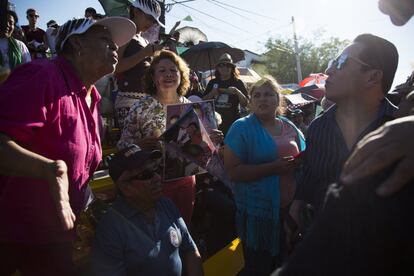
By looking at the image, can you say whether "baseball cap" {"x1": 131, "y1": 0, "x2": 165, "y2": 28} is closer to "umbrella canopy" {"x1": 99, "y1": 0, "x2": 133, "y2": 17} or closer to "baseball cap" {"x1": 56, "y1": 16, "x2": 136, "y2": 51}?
"umbrella canopy" {"x1": 99, "y1": 0, "x2": 133, "y2": 17}

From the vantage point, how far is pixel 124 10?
405 centimetres

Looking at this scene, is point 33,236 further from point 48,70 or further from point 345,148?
point 345,148

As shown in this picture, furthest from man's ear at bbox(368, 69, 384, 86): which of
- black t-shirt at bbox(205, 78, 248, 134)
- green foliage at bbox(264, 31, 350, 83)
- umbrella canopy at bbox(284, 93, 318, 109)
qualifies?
green foliage at bbox(264, 31, 350, 83)

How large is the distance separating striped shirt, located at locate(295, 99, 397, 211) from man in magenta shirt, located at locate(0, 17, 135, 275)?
4.25ft

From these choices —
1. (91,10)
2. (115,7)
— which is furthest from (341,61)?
(91,10)

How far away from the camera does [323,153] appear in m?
2.10

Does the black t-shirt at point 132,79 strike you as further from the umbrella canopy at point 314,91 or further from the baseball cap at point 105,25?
the umbrella canopy at point 314,91

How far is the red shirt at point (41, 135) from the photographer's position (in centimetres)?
139

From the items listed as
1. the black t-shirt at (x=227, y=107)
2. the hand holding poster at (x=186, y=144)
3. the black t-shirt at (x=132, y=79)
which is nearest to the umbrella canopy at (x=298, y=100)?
the black t-shirt at (x=227, y=107)

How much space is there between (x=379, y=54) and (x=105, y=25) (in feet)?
5.26

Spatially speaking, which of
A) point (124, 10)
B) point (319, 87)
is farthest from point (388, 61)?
point (319, 87)

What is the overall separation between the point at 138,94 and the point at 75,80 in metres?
1.56

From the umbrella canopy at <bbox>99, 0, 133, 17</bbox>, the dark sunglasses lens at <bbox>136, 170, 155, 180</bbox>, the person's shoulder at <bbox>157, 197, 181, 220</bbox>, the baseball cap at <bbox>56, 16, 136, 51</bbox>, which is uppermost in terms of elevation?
the umbrella canopy at <bbox>99, 0, 133, 17</bbox>

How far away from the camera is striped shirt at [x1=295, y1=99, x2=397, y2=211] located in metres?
2.00
